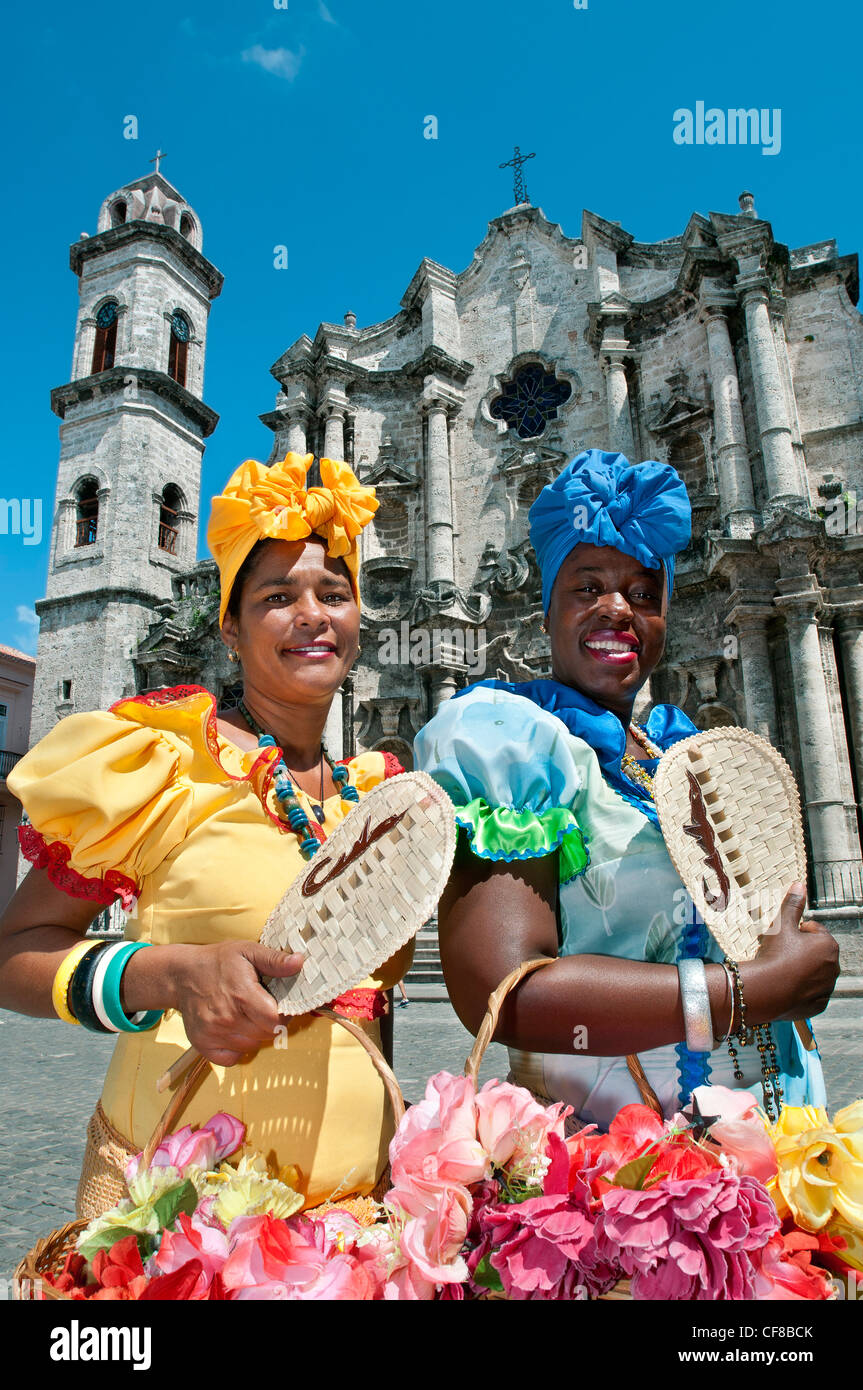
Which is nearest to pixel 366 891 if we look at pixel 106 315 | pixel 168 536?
pixel 168 536

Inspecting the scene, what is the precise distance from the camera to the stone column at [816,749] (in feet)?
42.0

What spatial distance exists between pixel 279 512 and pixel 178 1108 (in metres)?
1.26

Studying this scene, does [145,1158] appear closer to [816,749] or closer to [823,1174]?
[823,1174]

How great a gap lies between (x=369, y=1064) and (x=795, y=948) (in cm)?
85

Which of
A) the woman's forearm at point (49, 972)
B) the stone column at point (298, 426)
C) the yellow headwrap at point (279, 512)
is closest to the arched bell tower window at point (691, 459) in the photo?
the stone column at point (298, 426)

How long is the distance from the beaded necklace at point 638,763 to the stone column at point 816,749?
1197 cm

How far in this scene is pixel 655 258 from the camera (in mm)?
19562

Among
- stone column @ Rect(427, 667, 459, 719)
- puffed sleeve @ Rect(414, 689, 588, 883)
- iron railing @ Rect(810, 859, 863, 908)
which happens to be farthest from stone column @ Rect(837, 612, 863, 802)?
puffed sleeve @ Rect(414, 689, 588, 883)

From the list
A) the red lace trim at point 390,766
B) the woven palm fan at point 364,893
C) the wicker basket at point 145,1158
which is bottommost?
the wicker basket at point 145,1158

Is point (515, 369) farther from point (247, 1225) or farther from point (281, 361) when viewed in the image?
point (247, 1225)

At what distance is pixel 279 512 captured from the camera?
1.98 metres

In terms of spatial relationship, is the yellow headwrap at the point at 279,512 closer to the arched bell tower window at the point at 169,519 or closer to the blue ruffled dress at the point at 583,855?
the blue ruffled dress at the point at 583,855

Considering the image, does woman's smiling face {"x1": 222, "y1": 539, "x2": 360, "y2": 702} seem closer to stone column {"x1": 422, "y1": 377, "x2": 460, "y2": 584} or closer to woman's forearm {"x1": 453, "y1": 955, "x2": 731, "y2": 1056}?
woman's forearm {"x1": 453, "y1": 955, "x2": 731, "y2": 1056}

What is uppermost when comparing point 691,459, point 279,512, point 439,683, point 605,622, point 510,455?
point 510,455
